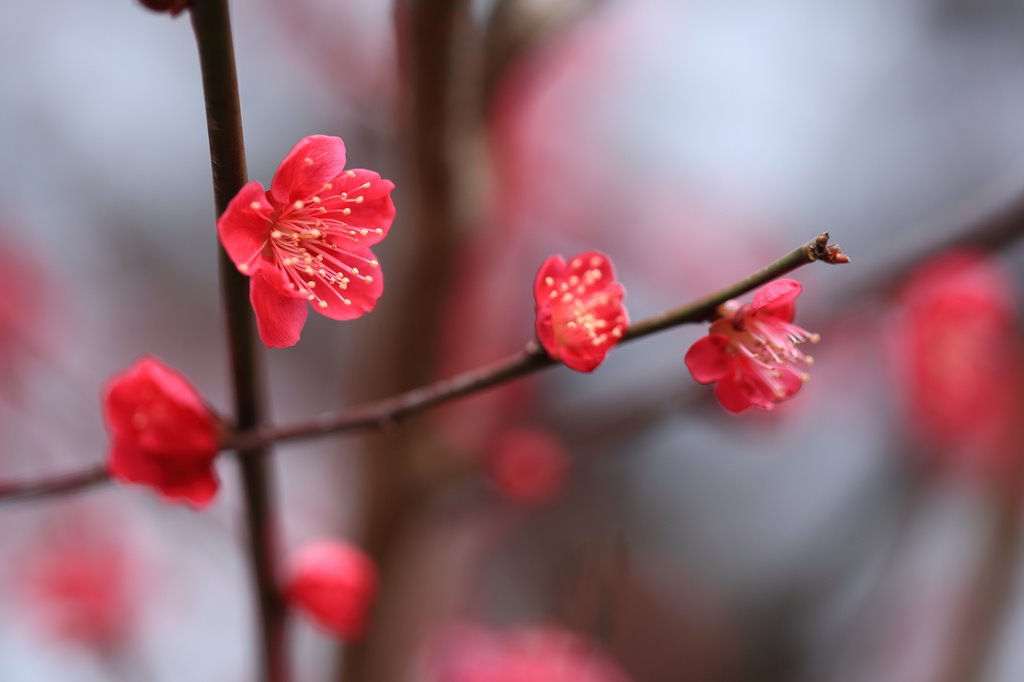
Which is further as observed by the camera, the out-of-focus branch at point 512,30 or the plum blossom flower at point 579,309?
the out-of-focus branch at point 512,30

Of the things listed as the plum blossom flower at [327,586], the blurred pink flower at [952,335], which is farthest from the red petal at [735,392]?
the blurred pink flower at [952,335]

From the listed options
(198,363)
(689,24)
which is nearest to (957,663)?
(689,24)

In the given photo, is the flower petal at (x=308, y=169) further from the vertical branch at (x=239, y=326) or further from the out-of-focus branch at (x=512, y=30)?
the out-of-focus branch at (x=512, y=30)

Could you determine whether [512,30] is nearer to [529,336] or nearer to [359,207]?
[359,207]

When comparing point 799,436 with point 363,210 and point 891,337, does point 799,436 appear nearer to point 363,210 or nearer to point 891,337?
point 891,337

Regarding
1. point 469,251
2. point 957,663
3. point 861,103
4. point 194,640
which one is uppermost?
point 861,103

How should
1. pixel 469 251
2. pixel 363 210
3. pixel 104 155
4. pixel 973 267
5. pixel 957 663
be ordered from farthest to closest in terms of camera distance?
pixel 104 155 → pixel 957 663 → pixel 469 251 → pixel 973 267 → pixel 363 210

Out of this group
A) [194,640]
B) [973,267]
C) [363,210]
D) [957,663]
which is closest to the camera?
[363,210]
